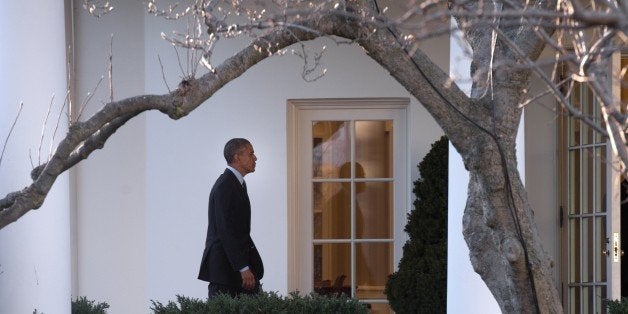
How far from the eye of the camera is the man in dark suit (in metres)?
8.41

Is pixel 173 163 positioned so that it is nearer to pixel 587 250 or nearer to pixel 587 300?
pixel 587 250

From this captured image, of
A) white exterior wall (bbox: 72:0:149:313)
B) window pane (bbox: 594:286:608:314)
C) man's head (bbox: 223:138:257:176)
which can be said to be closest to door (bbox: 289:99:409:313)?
white exterior wall (bbox: 72:0:149:313)

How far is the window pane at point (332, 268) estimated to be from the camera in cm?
1117

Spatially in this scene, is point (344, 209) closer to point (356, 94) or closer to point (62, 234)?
point (356, 94)

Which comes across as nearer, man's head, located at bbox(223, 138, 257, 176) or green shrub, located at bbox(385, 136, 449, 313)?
man's head, located at bbox(223, 138, 257, 176)

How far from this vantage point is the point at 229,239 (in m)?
8.41

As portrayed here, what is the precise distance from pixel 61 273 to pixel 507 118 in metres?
3.44

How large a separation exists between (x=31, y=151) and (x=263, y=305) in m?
1.81

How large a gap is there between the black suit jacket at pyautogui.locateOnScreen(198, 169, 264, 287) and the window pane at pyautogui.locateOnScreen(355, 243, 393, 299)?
276 cm

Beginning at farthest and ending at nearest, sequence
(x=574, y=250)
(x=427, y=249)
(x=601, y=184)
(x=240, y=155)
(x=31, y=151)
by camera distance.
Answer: (x=574, y=250) < (x=601, y=184) < (x=427, y=249) < (x=240, y=155) < (x=31, y=151)

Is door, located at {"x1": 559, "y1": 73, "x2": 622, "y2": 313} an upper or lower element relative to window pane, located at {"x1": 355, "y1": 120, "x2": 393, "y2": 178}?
lower

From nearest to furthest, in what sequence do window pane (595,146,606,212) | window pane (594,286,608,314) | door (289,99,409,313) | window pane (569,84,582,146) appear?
window pane (594,286,608,314)
window pane (595,146,606,212)
window pane (569,84,582,146)
door (289,99,409,313)

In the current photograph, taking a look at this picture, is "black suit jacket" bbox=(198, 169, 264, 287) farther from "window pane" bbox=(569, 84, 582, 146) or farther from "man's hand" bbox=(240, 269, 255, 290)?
"window pane" bbox=(569, 84, 582, 146)

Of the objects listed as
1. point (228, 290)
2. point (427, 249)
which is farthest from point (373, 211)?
point (228, 290)
